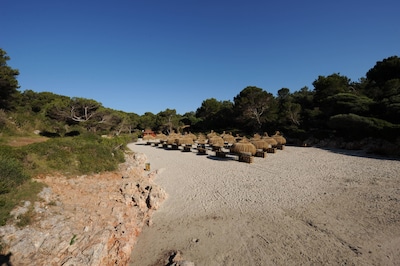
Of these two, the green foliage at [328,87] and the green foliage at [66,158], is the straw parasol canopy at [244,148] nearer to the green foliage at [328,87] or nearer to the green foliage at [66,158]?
the green foliage at [66,158]

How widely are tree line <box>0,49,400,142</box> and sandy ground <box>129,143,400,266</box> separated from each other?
389 inches

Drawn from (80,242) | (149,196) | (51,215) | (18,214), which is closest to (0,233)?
(18,214)

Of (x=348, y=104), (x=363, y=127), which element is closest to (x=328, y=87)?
(x=348, y=104)

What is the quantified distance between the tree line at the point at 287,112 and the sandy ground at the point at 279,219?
9.89 metres

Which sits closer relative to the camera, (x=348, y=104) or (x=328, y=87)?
(x=348, y=104)

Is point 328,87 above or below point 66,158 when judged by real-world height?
above

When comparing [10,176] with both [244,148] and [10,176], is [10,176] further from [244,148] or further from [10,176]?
[244,148]

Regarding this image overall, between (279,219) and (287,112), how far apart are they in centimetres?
2383

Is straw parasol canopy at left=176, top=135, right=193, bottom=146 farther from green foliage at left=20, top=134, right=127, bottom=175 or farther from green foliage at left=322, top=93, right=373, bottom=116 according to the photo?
green foliage at left=322, top=93, right=373, bottom=116

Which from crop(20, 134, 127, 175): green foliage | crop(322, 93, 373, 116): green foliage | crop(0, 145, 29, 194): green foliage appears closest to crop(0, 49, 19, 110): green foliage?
crop(20, 134, 127, 175): green foliage

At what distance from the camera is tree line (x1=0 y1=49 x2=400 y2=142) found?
702 inches

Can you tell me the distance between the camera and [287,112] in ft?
90.9

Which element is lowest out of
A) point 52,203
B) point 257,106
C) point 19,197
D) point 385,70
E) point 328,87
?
point 52,203

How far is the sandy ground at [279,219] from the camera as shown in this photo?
17.0ft
